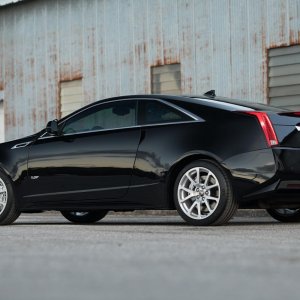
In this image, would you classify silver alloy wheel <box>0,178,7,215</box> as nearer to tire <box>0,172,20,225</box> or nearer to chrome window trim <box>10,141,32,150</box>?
tire <box>0,172,20,225</box>

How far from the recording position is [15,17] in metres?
21.5

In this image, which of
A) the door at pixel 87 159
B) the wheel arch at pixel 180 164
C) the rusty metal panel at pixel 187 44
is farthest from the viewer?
the rusty metal panel at pixel 187 44

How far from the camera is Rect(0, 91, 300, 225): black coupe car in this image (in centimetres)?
898

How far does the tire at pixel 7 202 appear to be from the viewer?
10508mm

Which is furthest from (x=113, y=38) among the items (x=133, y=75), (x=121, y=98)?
(x=121, y=98)

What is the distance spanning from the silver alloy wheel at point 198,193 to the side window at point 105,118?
3.59 feet

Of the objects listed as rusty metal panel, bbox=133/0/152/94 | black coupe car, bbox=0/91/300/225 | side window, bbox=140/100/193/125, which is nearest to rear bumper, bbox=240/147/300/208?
black coupe car, bbox=0/91/300/225

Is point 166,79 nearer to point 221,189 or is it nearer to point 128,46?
point 128,46

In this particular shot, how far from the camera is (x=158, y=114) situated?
32.3 ft

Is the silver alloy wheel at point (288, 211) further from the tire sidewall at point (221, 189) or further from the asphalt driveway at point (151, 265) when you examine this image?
the asphalt driveway at point (151, 265)

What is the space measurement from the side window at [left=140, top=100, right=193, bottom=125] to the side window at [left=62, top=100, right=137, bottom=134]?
13 centimetres

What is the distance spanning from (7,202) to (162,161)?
7.05 ft

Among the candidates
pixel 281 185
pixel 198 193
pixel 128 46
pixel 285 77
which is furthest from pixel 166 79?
pixel 281 185

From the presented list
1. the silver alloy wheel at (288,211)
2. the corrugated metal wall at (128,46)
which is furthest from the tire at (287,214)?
the corrugated metal wall at (128,46)
